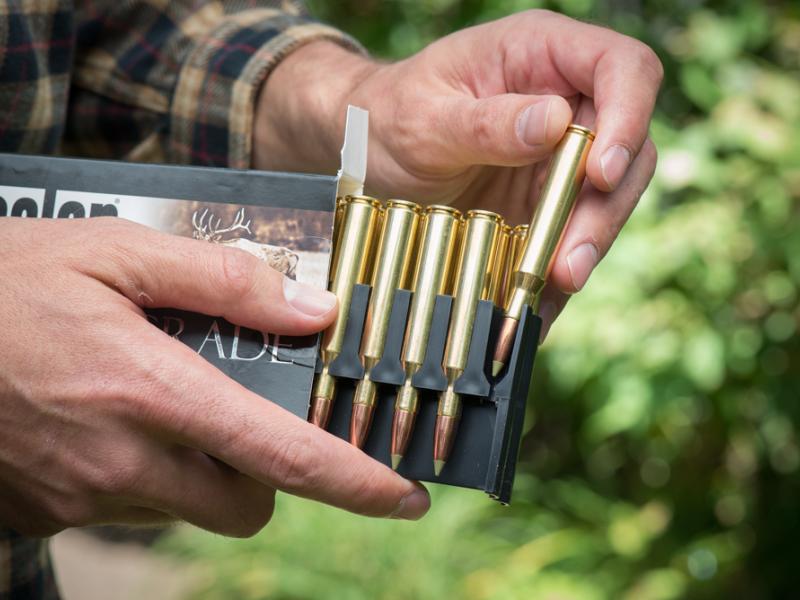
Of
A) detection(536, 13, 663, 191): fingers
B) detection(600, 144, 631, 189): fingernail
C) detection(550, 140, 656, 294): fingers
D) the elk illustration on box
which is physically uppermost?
detection(536, 13, 663, 191): fingers

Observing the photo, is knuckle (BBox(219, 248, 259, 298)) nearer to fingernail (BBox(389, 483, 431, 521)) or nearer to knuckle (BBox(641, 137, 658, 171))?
fingernail (BBox(389, 483, 431, 521))

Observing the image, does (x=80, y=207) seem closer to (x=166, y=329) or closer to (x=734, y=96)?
(x=166, y=329)

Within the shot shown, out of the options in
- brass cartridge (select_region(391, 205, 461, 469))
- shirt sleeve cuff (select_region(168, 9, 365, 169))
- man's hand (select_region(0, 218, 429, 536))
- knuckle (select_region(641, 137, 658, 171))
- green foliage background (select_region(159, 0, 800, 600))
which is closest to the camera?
man's hand (select_region(0, 218, 429, 536))

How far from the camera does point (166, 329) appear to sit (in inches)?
42.4

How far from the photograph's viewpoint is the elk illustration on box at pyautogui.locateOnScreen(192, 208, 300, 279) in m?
1.09

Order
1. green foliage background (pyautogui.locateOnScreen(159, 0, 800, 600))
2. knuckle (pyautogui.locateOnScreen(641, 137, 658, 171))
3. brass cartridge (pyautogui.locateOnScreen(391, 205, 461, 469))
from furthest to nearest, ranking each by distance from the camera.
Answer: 1. green foliage background (pyautogui.locateOnScreen(159, 0, 800, 600))
2. knuckle (pyautogui.locateOnScreen(641, 137, 658, 171))
3. brass cartridge (pyautogui.locateOnScreen(391, 205, 461, 469))

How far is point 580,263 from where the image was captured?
1188 millimetres

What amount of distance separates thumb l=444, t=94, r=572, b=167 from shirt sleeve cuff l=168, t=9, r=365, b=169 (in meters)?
0.50

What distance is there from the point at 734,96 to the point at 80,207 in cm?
224

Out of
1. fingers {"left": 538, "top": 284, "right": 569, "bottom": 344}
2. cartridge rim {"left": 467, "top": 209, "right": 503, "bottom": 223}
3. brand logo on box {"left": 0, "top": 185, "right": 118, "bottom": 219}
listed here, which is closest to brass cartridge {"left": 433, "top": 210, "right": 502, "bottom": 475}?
cartridge rim {"left": 467, "top": 209, "right": 503, "bottom": 223}

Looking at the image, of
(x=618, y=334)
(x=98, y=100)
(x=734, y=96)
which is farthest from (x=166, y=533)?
(x=734, y=96)

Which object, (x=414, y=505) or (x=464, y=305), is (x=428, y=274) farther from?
(x=414, y=505)

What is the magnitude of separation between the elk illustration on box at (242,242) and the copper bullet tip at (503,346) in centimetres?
27

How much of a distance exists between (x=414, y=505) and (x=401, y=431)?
3.9 inches
